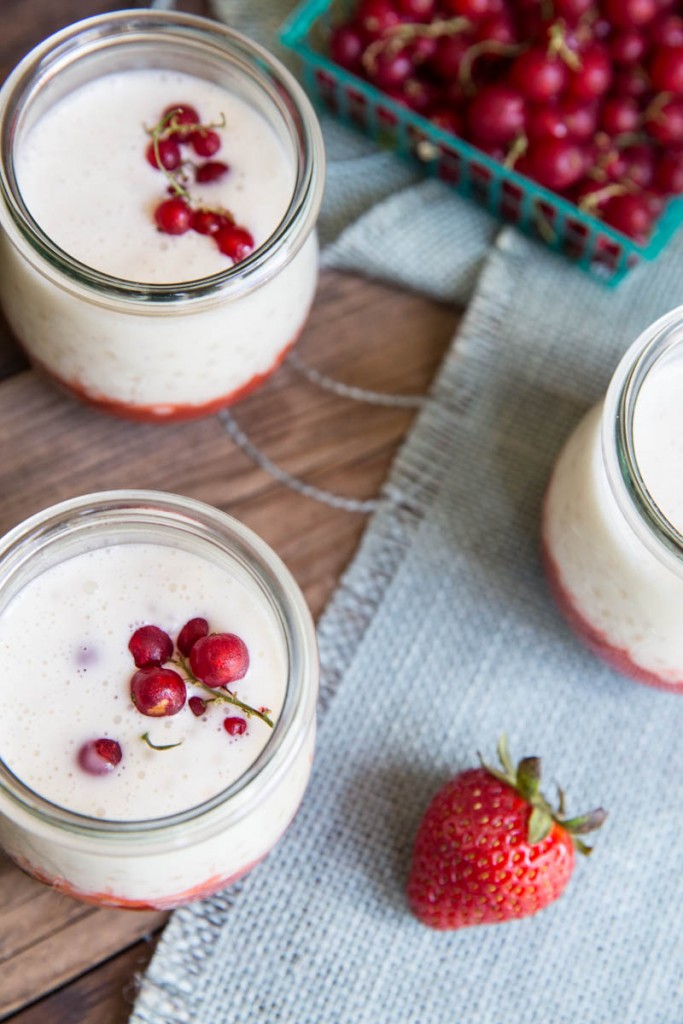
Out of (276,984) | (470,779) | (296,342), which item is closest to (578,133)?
(296,342)

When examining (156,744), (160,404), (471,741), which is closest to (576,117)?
(160,404)

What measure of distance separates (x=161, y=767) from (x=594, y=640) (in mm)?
393

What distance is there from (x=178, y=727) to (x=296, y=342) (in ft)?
1.42

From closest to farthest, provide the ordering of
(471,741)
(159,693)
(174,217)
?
(159,693), (174,217), (471,741)

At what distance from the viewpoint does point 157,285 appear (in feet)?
3.00

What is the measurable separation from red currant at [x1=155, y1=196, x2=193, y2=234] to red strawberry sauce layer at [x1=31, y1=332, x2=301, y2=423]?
0.47 feet

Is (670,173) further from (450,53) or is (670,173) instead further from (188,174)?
(188,174)

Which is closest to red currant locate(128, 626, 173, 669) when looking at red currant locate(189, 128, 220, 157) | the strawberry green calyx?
the strawberry green calyx

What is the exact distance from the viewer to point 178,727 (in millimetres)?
895

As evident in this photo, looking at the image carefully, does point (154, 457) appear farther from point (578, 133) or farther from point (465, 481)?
point (578, 133)

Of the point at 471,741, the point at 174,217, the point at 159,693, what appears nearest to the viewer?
the point at 159,693

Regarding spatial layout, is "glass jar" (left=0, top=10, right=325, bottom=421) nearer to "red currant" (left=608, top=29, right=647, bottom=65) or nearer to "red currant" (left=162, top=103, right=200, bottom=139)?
"red currant" (left=162, top=103, right=200, bottom=139)

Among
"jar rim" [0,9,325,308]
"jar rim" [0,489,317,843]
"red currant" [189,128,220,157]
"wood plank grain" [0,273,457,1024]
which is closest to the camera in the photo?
"jar rim" [0,489,317,843]

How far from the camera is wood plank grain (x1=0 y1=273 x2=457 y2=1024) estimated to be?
3.73ft
